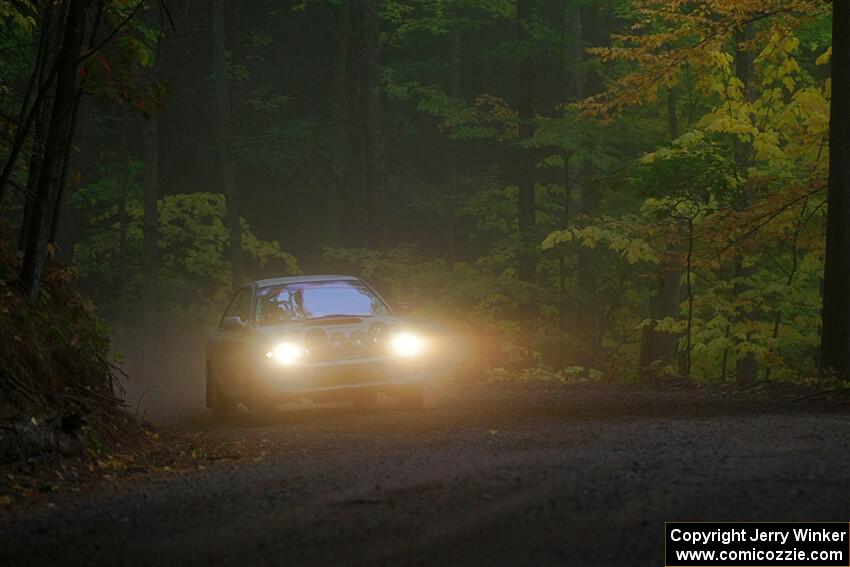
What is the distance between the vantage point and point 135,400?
26.7 m

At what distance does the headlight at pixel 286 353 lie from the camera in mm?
14336

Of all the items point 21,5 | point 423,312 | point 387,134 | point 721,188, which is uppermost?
point 387,134

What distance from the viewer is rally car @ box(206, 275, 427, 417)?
14.4m

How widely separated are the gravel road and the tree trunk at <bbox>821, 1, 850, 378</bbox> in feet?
14.6

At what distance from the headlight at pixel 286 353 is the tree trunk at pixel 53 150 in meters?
2.79

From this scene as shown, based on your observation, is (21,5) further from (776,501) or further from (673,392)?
(776,501)

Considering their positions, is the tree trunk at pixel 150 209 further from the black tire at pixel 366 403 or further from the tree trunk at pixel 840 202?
the tree trunk at pixel 840 202

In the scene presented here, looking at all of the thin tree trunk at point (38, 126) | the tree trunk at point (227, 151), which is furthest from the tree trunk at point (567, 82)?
the thin tree trunk at point (38, 126)

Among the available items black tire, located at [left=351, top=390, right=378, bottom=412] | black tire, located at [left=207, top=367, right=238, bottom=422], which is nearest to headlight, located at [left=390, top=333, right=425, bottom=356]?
black tire, located at [left=351, top=390, right=378, bottom=412]

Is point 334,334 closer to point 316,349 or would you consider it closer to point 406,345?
point 316,349

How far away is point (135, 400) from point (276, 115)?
817 inches

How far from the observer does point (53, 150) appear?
1321 centimetres

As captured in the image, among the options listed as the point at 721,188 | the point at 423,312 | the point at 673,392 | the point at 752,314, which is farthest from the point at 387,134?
the point at 673,392

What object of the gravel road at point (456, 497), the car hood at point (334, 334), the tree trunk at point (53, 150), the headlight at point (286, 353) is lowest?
the gravel road at point (456, 497)
